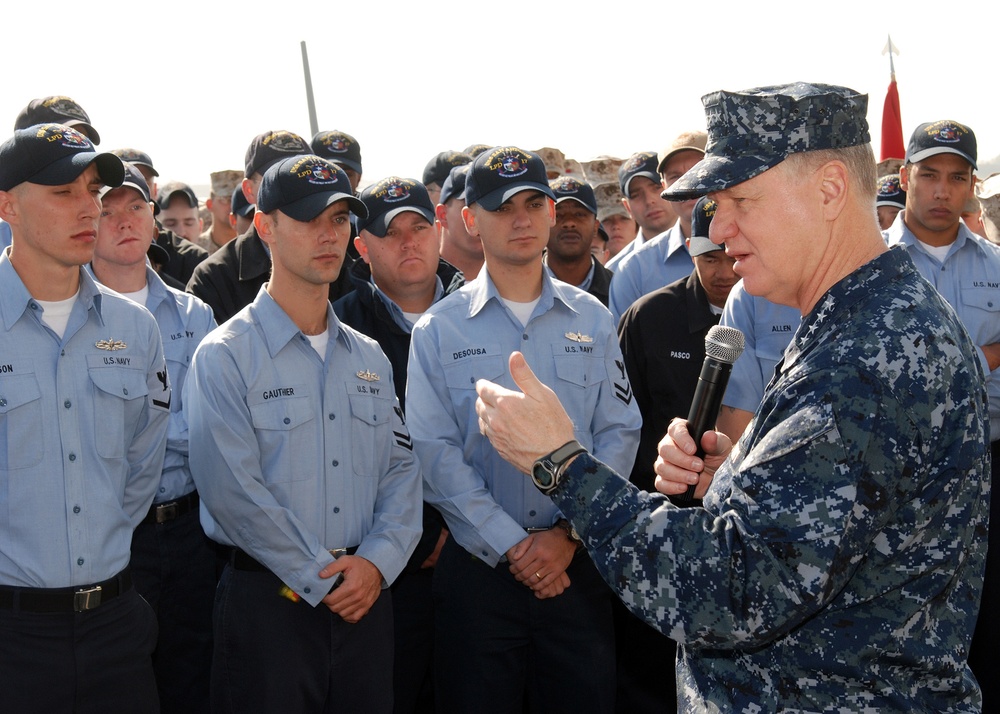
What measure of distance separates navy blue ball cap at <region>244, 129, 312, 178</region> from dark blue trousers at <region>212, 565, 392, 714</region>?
2.72m

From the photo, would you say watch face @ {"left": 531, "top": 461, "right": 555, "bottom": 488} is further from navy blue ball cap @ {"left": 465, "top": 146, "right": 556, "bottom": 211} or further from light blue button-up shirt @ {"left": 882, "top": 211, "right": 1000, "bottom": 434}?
light blue button-up shirt @ {"left": 882, "top": 211, "right": 1000, "bottom": 434}

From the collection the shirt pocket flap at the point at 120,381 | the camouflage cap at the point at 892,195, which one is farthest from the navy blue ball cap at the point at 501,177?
the camouflage cap at the point at 892,195

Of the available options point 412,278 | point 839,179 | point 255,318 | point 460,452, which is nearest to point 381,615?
point 460,452

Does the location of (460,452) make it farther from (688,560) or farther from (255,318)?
(688,560)

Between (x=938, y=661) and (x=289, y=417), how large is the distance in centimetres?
233

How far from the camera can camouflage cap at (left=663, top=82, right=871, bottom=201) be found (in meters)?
1.77

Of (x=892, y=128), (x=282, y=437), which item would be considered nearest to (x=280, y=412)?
(x=282, y=437)

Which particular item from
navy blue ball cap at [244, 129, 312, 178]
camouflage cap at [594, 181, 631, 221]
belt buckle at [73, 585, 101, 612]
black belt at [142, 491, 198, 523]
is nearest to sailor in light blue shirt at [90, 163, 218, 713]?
black belt at [142, 491, 198, 523]

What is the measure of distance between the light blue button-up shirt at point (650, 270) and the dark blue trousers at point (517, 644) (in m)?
2.15

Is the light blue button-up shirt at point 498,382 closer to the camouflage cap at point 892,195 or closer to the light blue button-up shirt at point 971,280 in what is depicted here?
the light blue button-up shirt at point 971,280

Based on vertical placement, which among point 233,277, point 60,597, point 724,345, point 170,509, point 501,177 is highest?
point 501,177

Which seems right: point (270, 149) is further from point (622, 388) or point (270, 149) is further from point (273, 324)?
point (622, 388)

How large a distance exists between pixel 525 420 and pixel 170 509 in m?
2.53

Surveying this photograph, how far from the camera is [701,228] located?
436 centimetres
